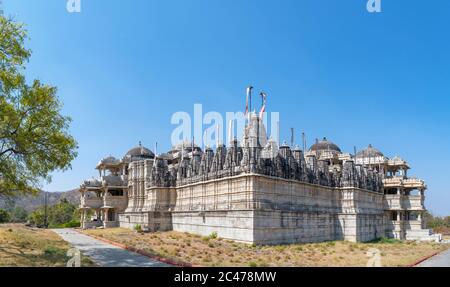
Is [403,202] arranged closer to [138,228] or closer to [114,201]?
[138,228]

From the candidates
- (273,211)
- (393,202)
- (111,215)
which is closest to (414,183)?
(393,202)

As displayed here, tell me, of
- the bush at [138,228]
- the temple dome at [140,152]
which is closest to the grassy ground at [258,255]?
the bush at [138,228]

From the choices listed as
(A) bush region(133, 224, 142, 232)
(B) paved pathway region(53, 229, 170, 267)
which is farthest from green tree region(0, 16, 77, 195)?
(A) bush region(133, 224, 142, 232)

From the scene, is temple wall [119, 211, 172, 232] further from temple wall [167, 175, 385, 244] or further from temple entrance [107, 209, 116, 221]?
temple entrance [107, 209, 116, 221]

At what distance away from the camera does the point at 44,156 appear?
97.4ft

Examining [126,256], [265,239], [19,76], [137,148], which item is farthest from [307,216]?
[137,148]

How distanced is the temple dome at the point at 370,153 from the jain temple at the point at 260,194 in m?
0.11

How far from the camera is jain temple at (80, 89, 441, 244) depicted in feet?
146

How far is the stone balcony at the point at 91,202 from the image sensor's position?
7806cm

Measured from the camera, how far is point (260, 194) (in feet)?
144

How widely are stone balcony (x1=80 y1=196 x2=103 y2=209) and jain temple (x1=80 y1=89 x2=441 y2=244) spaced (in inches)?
7.1

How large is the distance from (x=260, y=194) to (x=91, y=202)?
1783 inches

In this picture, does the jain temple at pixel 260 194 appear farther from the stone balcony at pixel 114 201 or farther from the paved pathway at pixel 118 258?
the paved pathway at pixel 118 258
